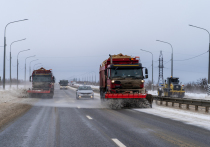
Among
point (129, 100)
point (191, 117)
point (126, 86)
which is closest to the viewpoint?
point (191, 117)

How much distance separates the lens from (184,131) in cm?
955

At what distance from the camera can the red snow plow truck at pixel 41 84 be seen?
32.2m

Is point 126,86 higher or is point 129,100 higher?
point 126,86

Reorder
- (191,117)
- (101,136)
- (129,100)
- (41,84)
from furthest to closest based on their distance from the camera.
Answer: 1. (41,84)
2. (129,100)
3. (191,117)
4. (101,136)

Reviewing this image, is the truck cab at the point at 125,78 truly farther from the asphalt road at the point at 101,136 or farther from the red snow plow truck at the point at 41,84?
the red snow plow truck at the point at 41,84

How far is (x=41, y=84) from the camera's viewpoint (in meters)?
32.5

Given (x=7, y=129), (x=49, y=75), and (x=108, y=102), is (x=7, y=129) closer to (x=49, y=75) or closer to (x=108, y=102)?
(x=108, y=102)

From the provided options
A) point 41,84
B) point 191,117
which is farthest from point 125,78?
point 41,84

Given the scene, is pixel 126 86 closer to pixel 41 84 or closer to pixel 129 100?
pixel 129 100

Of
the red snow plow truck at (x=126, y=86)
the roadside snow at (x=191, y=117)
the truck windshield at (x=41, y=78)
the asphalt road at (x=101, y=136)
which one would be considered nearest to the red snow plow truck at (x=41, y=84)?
the truck windshield at (x=41, y=78)

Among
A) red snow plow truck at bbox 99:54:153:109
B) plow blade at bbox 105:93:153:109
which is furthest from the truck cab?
plow blade at bbox 105:93:153:109

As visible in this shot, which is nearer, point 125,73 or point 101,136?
point 101,136

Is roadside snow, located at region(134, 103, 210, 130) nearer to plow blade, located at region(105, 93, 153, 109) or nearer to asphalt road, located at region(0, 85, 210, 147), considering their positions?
asphalt road, located at region(0, 85, 210, 147)

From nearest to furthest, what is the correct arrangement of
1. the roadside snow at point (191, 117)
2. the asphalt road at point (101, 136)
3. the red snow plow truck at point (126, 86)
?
the asphalt road at point (101, 136) < the roadside snow at point (191, 117) < the red snow plow truck at point (126, 86)
